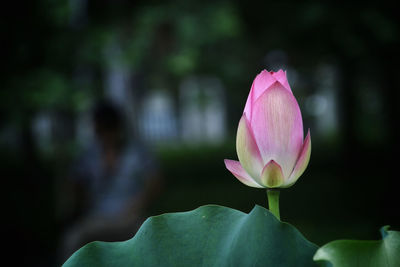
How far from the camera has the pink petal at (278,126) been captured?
463 millimetres

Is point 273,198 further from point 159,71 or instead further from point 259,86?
point 159,71

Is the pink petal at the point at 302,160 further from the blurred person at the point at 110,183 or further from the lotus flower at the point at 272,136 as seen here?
the blurred person at the point at 110,183

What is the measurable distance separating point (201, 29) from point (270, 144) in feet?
19.9

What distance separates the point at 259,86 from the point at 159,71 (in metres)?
10.5

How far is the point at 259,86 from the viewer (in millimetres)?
481

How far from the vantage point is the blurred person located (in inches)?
121

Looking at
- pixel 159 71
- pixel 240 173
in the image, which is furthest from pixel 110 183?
pixel 159 71

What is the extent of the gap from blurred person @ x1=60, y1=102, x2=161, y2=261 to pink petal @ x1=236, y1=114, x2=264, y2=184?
268 centimetres

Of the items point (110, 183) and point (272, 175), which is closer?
point (272, 175)

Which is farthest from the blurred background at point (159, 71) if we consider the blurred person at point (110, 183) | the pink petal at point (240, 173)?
the pink petal at point (240, 173)

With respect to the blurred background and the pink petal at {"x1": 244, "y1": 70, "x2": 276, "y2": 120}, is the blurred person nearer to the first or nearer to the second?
the blurred background

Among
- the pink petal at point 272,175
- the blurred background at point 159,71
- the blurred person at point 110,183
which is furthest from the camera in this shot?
the blurred background at point 159,71

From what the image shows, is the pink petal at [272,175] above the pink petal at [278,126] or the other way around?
the other way around

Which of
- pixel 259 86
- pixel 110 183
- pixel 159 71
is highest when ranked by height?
pixel 159 71
